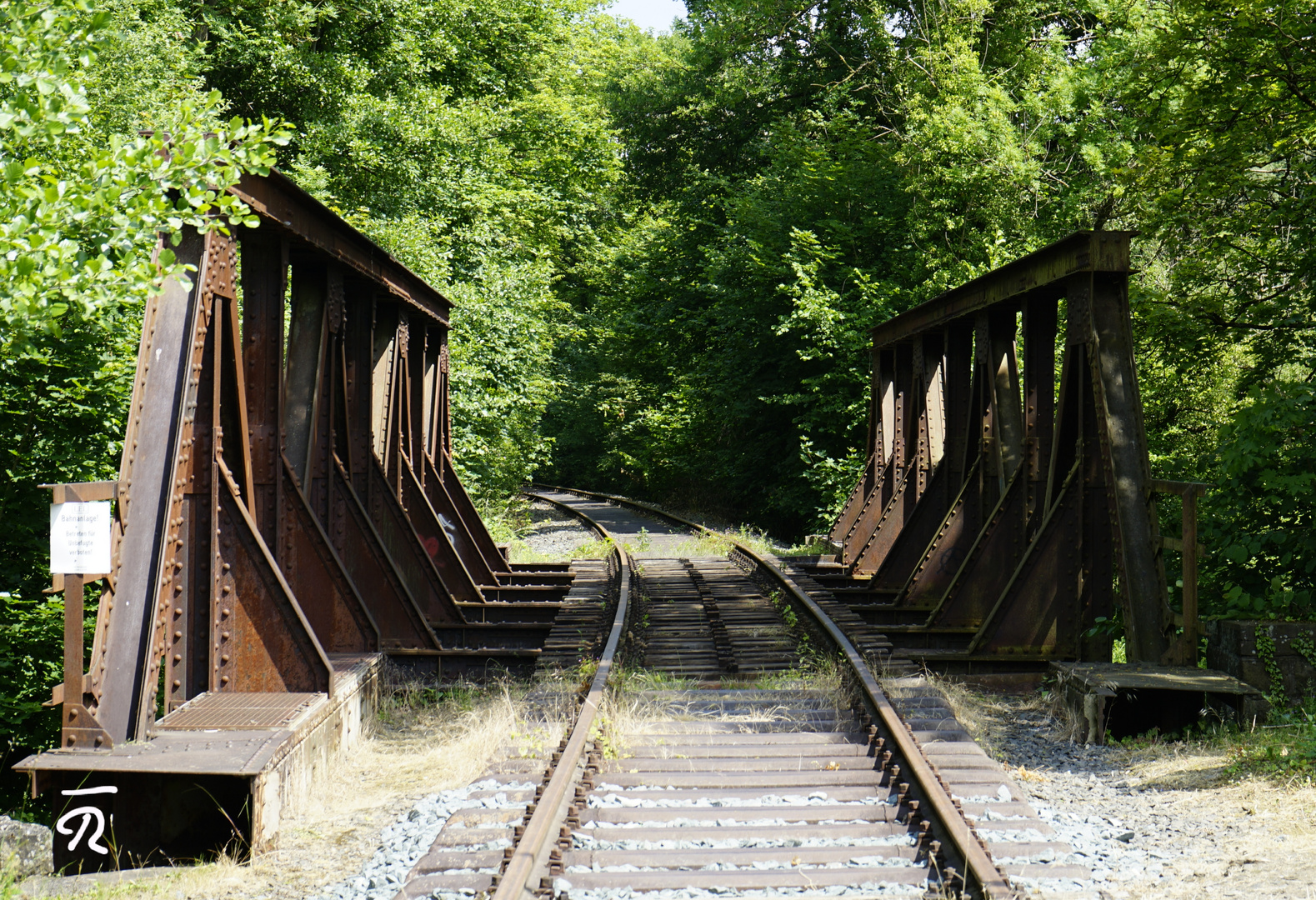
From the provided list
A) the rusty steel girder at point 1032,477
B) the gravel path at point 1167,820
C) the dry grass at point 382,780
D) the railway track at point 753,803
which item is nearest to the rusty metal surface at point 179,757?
the dry grass at point 382,780

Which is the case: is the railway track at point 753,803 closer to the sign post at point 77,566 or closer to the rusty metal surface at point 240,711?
the rusty metal surface at point 240,711

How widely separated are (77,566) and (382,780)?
7.24 ft

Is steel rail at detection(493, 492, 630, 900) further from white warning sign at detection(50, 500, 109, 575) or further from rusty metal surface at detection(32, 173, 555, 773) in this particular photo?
white warning sign at detection(50, 500, 109, 575)

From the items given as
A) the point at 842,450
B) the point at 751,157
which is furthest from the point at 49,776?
the point at 751,157

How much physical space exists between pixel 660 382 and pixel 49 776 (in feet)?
93.9

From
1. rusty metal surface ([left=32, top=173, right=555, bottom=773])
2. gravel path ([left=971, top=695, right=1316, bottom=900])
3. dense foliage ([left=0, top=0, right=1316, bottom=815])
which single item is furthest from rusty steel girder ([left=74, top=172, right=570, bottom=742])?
gravel path ([left=971, top=695, right=1316, bottom=900])

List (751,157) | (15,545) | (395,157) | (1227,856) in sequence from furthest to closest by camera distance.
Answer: (751,157), (395,157), (15,545), (1227,856)

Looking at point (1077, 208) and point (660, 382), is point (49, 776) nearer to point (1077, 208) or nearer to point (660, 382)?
point (1077, 208)

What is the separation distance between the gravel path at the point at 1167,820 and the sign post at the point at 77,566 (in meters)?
4.45

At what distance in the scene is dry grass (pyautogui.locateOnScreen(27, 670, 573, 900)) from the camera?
452 centimetres

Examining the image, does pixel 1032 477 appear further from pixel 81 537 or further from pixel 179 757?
pixel 81 537

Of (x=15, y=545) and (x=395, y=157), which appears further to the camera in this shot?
(x=395, y=157)

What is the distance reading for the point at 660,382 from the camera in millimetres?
33094

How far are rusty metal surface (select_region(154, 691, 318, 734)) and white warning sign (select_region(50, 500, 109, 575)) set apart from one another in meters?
1.00
